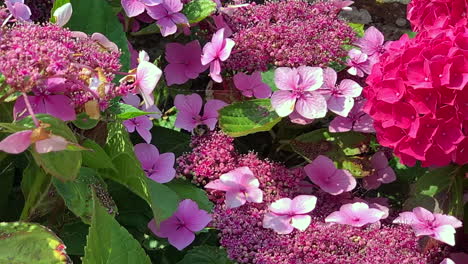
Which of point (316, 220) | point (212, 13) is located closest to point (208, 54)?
point (212, 13)

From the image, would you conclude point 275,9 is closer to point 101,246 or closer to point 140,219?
point 140,219

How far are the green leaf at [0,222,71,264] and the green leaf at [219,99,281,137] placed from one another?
54 centimetres

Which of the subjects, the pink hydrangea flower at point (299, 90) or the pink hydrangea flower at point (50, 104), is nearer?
the pink hydrangea flower at point (50, 104)

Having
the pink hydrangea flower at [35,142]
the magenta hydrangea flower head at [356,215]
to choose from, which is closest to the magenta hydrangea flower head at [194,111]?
the magenta hydrangea flower head at [356,215]

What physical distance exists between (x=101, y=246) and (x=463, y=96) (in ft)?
2.26

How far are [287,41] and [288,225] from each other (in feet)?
1.30

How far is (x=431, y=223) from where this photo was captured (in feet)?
4.35

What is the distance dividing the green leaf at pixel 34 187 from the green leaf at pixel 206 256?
30 centimetres

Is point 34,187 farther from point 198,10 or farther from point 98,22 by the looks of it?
point 198,10

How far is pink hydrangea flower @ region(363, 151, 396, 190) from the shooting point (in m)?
1.53

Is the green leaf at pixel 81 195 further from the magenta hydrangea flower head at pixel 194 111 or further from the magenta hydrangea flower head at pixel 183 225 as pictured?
the magenta hydrangea flower head at pixel 194 111

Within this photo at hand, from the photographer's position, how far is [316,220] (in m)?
1.35

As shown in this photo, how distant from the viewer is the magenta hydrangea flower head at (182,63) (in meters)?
1.62

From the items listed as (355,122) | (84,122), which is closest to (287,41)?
(355,122)
